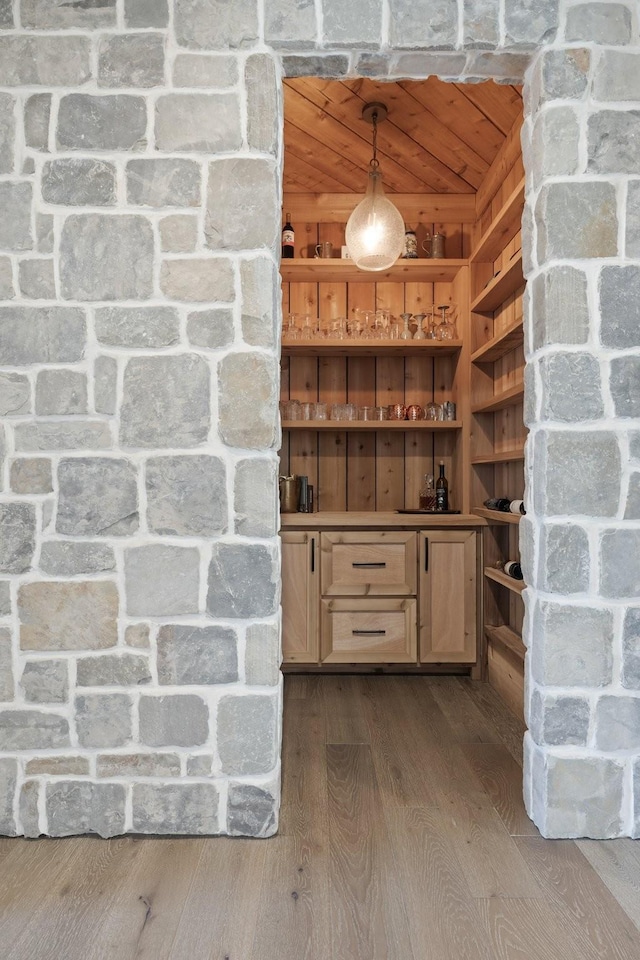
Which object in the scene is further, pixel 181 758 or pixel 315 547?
pixel 315 547

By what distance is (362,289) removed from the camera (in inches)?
152

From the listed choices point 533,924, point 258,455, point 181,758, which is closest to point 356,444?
point 258,455

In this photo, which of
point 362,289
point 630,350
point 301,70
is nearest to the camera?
point 630,350

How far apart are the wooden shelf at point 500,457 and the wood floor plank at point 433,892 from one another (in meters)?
1.49

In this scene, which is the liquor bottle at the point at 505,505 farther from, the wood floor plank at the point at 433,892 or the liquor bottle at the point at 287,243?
the liquor bottle at the point at 287,243

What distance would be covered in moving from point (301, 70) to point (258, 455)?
1182 millimetres

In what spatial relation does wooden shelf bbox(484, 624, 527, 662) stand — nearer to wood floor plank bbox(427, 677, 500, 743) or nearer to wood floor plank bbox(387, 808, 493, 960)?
wood floor plank bbox(427, 677, 500, 743)

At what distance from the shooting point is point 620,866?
1.68 metres

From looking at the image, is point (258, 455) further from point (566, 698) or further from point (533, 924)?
point (533, 924)

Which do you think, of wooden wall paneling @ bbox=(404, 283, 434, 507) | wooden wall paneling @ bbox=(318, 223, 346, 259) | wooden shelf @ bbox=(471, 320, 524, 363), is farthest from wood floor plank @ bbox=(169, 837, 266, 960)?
wooden wall paneling @ bbox=(318, 223, 346, 259)

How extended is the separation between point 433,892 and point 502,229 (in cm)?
270

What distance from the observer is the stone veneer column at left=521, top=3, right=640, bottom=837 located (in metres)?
1.81

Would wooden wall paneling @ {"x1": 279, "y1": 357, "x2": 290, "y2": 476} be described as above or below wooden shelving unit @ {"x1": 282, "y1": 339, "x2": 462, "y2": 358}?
below

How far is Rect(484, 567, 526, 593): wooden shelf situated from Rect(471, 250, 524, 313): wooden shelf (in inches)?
53.7
